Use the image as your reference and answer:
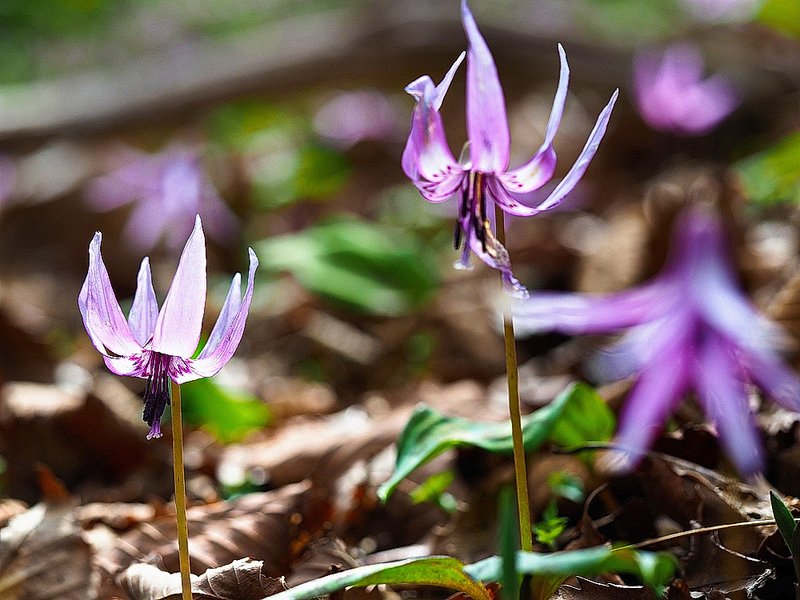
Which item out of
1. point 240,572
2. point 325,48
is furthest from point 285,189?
point 240,572

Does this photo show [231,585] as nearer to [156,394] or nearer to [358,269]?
[156,394]

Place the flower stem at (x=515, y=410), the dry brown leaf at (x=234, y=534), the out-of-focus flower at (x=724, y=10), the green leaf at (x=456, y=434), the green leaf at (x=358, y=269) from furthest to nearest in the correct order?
1. the out-of-focus flower at (x=724, y=10)
2. the green leaf at (x=358, y=269)
3. the dry brown leaf at (x=234, y=534)
4. the green leaf at (x=456, y=434)
5. the flower stem at (x=515, y=410)

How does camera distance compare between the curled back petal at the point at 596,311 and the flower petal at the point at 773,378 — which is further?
the curled back petal at the point at 596,311

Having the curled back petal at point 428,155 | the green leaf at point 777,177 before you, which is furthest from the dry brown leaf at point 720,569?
the green leaf at point 777,177

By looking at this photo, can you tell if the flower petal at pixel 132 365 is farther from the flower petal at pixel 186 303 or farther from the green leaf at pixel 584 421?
the green leaf at pixel 584 421

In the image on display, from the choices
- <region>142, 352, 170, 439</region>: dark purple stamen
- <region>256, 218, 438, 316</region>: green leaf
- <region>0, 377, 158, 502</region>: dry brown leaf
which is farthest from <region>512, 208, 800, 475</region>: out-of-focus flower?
<region>256, 218, 438, 316</region>: green leaf

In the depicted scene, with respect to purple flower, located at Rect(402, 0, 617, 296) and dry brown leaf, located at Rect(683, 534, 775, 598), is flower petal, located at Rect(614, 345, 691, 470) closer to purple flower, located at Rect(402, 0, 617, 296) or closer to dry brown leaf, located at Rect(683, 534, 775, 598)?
dry brown leaf, located at Rect(683, 534, 775, 598)
